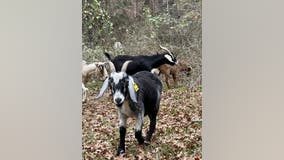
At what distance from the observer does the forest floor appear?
2.38 m

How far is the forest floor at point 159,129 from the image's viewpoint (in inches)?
93.7

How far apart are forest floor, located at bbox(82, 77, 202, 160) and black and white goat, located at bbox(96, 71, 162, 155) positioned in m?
0.03

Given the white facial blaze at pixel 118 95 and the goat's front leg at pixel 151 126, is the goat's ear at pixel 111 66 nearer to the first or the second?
the white facial blaze at pixel 118 95

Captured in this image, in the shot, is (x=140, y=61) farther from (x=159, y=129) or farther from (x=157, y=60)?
(x=159, y=129)

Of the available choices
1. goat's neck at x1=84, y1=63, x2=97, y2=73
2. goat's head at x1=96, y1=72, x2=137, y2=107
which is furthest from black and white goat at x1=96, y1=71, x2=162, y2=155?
goat's neck at x1=84, y1=63, x2=97, y2=73

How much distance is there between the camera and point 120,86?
7.96 ft

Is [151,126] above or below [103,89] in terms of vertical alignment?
below

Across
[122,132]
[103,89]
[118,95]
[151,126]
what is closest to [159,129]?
[151,126]

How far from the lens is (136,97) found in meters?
2.45

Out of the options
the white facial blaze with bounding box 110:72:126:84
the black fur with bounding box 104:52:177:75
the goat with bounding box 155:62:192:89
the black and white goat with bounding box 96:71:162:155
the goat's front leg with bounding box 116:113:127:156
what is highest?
the black fur with bounding box 104:52:177:75

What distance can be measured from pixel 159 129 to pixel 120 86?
14.8 inches

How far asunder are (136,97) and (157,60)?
280 millimetres

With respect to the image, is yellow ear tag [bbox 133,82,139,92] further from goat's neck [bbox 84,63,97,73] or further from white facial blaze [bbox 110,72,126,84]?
goat's neck [bbox 84,63,97,73]

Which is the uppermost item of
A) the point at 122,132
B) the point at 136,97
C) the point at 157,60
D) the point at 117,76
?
the point at 157,60
